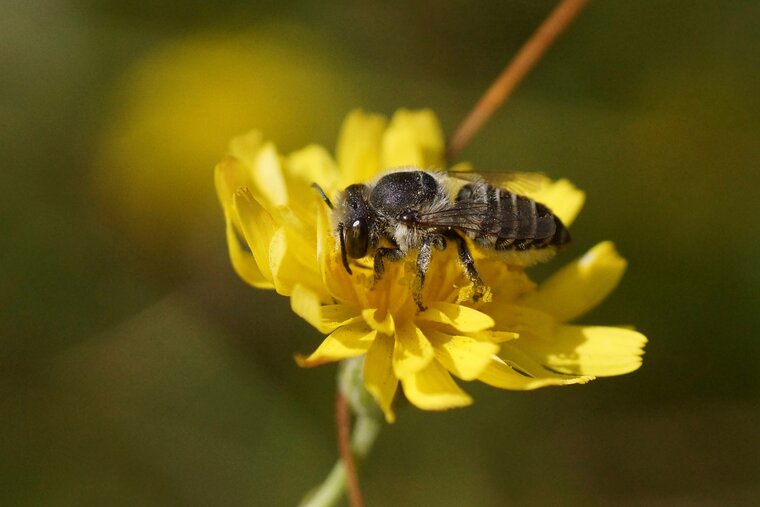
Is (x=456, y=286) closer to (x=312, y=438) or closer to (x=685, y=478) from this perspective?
(x=312, y=438)

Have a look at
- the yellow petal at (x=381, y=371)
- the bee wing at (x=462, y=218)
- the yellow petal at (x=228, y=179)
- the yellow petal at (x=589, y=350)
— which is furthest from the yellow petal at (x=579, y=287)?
the yellow petal at (x=228, y=179)

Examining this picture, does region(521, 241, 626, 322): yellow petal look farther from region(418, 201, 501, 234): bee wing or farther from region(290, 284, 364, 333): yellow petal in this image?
region(290, 284, 364, 333): yellow petal

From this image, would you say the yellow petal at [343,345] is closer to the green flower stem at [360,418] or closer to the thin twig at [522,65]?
the green flower stem at [360,418]

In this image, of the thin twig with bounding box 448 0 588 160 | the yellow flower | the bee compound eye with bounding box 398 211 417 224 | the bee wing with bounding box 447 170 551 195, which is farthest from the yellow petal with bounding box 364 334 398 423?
the thin twig with bounding box 448 0 588 160

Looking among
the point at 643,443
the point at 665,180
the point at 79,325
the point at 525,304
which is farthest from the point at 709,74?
the point at 79,325

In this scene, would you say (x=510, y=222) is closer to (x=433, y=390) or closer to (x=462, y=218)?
(x=462, y=218)

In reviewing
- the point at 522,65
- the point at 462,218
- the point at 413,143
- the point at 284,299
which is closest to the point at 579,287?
the point at 462,218
